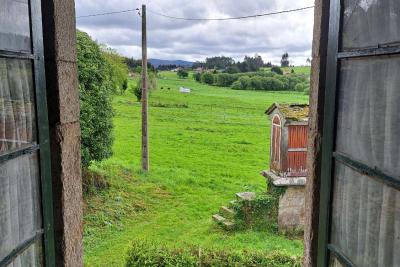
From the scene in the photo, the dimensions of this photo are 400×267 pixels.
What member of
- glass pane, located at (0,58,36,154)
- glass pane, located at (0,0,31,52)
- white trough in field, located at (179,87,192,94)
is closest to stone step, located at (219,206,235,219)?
glass pane, located at (0,58,36,154)

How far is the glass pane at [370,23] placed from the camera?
1.25m

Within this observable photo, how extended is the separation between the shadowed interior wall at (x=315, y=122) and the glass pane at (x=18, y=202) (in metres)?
1.29

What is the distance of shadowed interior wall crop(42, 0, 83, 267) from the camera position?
6.14 ft

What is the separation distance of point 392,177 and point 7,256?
1.39m

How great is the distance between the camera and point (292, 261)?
20.5 ft

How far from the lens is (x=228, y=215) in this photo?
9773mm

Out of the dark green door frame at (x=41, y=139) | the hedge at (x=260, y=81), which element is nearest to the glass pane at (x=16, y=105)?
the dark green door frame at (x=41, y=139)

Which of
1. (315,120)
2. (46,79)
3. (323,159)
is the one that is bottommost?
(323,159)

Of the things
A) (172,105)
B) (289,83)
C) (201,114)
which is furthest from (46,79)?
(289,83)

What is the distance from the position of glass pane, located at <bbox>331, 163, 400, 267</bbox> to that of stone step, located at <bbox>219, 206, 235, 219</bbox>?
26.7ft

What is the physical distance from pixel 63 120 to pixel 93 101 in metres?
7.38

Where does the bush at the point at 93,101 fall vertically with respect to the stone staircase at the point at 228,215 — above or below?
above

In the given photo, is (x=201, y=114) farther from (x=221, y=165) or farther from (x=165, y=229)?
(x=165, y=229)

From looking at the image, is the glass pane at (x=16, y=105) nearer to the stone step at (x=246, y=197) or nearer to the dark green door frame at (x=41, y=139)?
the dark green door frame at (x=41, y=139)
